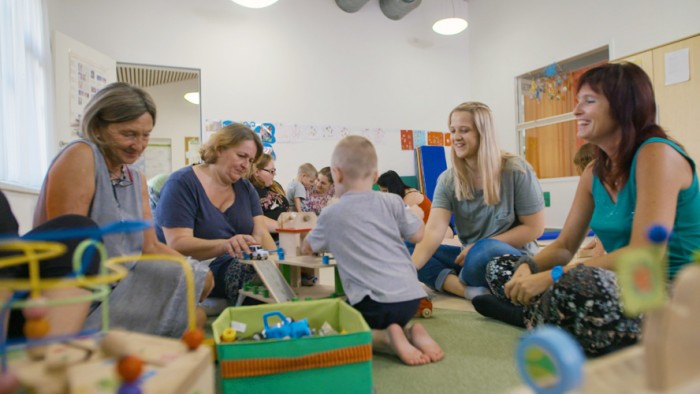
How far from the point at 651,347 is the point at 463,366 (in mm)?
815

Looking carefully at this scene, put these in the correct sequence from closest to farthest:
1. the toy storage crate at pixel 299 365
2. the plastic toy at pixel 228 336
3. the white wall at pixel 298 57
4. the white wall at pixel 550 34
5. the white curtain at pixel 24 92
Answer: the toy storage crate at pixel 299 365, the plastic toy at pixel 228 336, the white curtain at pixel 24 92, the white wall at pixel 550 34, the white wall at pixel 298 57

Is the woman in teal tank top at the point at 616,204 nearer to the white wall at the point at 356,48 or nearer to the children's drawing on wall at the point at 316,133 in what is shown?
the white wall at the point at 356,48

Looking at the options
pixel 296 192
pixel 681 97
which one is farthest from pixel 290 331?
pixel 681 97

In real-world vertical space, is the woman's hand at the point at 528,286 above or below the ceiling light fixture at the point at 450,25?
below

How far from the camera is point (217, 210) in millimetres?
1859

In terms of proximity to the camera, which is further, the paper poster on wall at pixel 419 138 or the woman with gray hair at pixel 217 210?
the paper poster on wall at pixel 419 138

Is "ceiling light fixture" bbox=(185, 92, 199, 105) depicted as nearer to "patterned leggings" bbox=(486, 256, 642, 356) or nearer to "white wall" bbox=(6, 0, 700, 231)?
"white wall" bbox=(6, 0, 700, 231)

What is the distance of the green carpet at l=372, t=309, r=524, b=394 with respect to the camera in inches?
40.1

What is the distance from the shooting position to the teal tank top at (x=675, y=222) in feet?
3.40

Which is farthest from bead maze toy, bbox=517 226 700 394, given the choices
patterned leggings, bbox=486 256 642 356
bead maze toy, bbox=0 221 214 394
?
patterned leggings, bbox=486 256 642 356

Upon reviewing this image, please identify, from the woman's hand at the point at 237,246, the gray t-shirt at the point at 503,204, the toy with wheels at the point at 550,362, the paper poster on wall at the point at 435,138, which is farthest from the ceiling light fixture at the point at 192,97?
the toy with wheels at the point at 550,362

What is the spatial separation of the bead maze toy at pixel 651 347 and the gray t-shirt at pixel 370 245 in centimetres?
88

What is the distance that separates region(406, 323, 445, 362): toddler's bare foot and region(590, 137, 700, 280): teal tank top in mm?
538

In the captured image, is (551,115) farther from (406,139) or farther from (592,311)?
(592,311)
